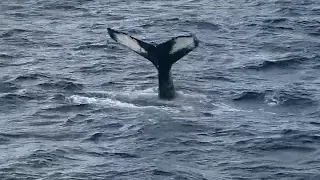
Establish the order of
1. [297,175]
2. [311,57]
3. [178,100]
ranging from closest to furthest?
1. [297,175]
2. [178,100]
3. [311,57]

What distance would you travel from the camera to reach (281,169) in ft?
63.6

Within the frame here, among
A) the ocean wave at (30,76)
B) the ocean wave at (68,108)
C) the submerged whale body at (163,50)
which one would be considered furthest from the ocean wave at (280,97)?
the ocean wave at (30,76)

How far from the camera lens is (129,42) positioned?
2348 centimetres

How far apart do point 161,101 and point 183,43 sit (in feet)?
5.78

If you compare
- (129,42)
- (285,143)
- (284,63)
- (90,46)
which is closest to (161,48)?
(129,42)

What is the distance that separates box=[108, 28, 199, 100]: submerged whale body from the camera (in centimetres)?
2319

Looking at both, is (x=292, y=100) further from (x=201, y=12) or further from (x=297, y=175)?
(x=201, y=12)

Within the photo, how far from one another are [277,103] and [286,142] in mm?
3419

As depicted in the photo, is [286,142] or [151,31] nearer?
[286,142]

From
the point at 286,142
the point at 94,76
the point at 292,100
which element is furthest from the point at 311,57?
the point at 286,142

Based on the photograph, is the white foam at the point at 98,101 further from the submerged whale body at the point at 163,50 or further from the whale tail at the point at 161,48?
the whale tail at the point at 161,48

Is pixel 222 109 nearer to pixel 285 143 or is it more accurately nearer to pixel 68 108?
pixel 285 143

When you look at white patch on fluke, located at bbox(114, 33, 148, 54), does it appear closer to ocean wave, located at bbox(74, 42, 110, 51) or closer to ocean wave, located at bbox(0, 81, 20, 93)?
ocean wave, located at bbox(0, 81, 20, 93)

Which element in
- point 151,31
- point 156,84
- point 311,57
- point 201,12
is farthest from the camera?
point 201,12
